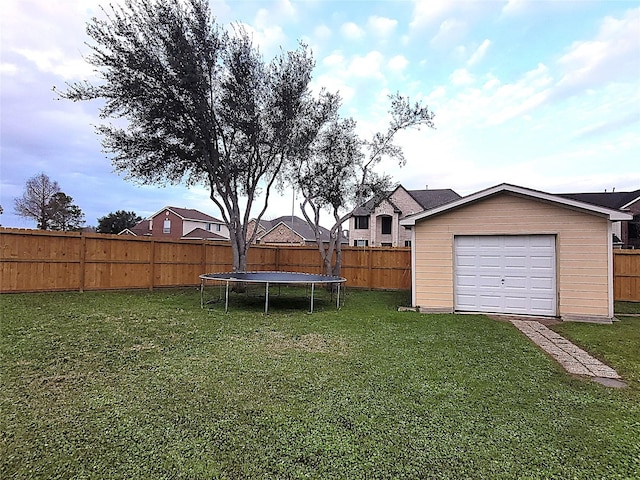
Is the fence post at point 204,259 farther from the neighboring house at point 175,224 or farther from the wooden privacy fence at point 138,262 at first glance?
the neighboring house at point 175,224

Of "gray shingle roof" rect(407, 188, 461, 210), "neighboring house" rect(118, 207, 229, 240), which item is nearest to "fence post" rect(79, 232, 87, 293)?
"gray shingle roof" rect(407, 188, 461, 210)

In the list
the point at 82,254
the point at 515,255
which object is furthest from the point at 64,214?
the point at 515,255

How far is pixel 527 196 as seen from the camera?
8.24m

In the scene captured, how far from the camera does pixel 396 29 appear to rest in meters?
9.10

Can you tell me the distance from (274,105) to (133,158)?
4565mm

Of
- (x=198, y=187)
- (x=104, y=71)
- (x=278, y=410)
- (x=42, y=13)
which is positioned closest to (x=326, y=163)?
(x=198, y=187)

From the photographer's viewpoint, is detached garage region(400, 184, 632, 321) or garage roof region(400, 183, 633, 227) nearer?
garage roof region(400, 183, 633, 227)

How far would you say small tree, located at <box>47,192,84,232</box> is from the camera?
90.3ft

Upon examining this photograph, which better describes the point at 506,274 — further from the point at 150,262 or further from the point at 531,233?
the point at 150,262

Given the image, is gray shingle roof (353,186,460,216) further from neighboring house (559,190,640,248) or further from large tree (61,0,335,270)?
large tree (61,0,335,270)

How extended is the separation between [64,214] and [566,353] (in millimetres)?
33744

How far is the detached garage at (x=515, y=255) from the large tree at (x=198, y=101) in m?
5.50

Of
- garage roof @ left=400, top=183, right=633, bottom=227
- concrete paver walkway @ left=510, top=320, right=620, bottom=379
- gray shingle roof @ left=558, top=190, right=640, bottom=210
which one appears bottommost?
concrete paver walkway @ left=510, top=320, right=620, bottom=379

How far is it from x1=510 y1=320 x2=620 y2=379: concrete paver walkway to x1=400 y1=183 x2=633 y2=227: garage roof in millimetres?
2774
